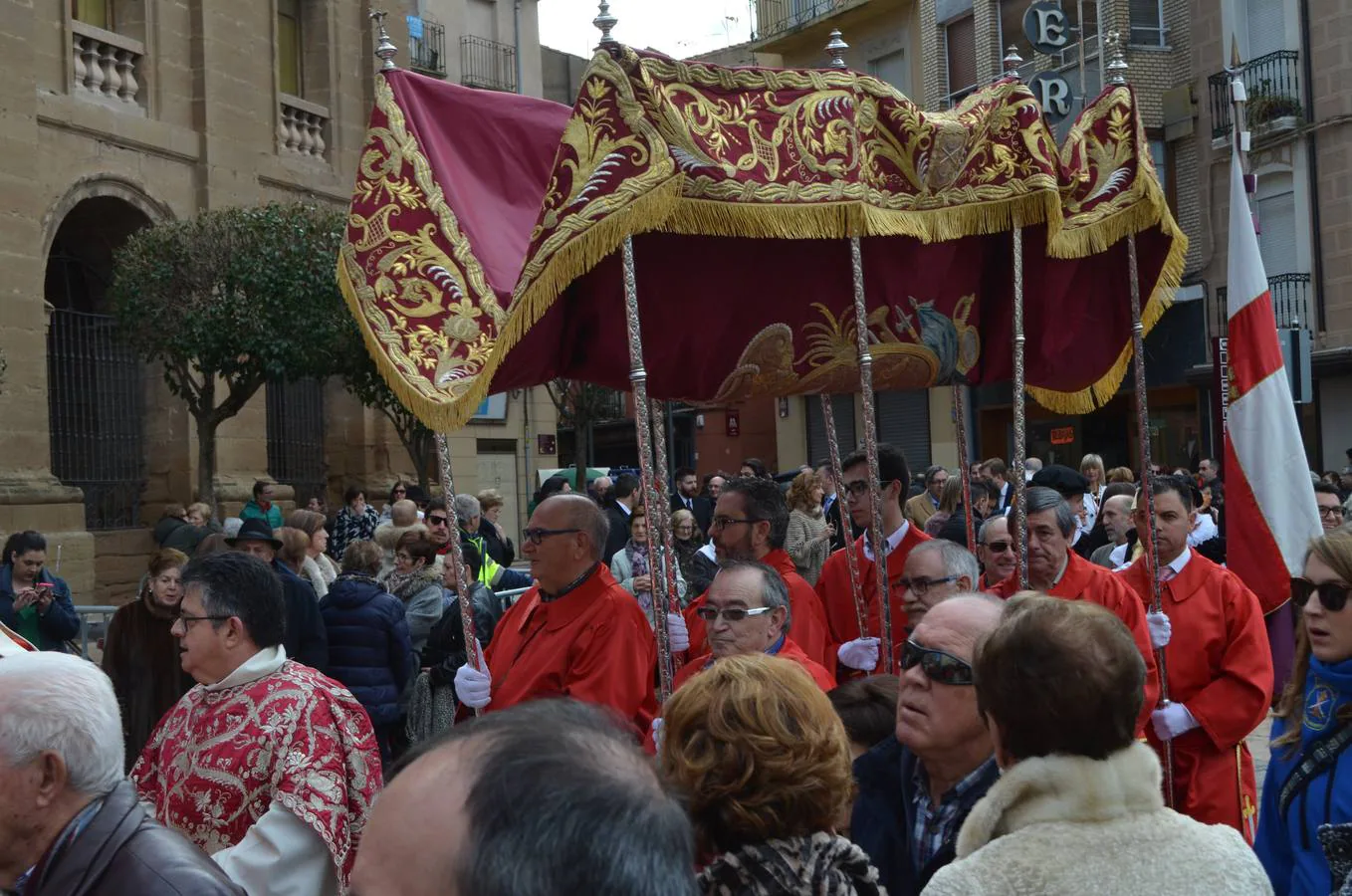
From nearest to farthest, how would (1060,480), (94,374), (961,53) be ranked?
(1060,480), (94,374), (961,53)

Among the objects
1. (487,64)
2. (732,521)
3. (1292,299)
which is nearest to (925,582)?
(732,521)

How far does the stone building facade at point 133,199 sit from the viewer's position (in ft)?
46.3

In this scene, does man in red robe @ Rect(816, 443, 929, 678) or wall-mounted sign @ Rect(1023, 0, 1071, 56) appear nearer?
man in red robe @ Rect(816, 443, 929, 678)

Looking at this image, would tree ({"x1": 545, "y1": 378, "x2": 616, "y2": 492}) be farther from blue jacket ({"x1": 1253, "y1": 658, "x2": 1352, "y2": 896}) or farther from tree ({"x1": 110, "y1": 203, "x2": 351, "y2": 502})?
blue jacket ({"x1": 1253, "y1": 658, "x2": 1352, "y2": 896})

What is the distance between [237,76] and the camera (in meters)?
17.2

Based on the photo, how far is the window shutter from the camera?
89.1 feet

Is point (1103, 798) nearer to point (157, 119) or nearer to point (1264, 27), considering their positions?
point (157, 119)

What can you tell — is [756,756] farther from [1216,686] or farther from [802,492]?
[802,492]

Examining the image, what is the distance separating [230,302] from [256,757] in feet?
37.1

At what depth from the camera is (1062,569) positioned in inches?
210

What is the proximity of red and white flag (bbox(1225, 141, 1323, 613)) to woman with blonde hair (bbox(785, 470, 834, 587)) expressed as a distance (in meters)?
3.57

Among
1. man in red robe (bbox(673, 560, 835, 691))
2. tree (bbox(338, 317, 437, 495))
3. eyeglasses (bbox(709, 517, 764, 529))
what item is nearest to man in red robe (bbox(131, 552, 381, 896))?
man in red robe (bbox(673, 560, 835, 691))

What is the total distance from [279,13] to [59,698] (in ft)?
58.0

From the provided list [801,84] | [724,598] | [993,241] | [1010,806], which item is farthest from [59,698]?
[993,241]
